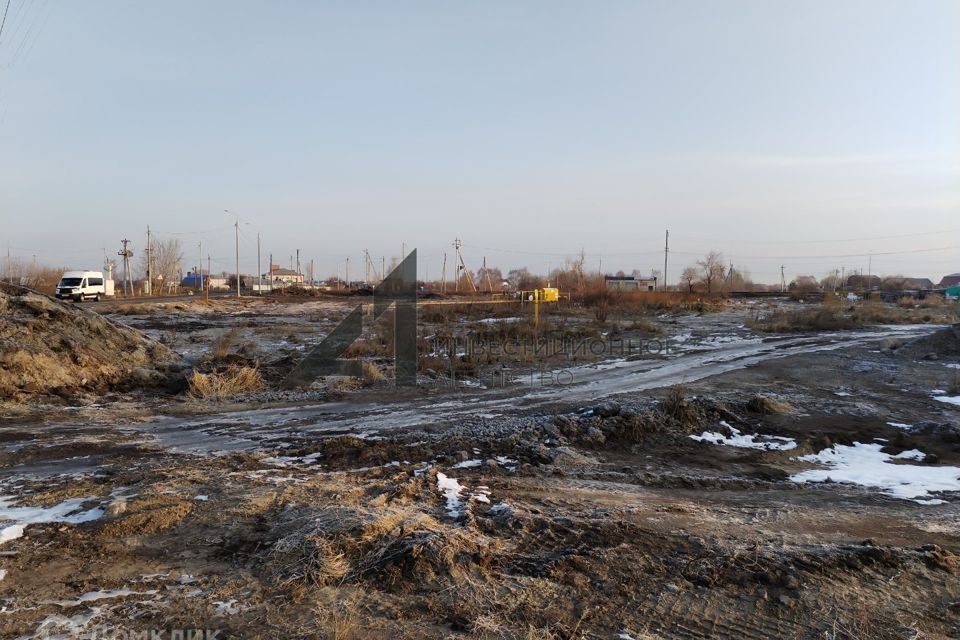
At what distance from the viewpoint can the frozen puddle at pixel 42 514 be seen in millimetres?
4674

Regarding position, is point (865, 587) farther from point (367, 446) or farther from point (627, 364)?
point (627, 364)

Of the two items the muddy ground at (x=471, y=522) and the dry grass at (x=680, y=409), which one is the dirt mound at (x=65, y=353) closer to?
the muddy ground at (x=471, y=522)

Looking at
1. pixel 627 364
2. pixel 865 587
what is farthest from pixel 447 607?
pixel 627 364

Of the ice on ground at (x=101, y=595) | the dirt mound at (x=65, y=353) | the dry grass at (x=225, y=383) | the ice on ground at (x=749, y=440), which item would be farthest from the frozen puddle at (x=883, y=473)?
the dirt mound at (x=65, y=353)

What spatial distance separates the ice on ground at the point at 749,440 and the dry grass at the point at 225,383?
8.78 metres

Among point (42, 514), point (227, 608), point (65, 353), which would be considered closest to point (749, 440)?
point (227, 608)

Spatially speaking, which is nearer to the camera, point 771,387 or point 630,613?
point 630,613

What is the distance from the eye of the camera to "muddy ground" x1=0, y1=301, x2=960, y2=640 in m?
3.52

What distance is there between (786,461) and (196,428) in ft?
28.9

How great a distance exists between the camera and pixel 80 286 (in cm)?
4406

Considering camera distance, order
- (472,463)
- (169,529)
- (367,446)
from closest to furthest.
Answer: (169,529), (472,463), (367,446)

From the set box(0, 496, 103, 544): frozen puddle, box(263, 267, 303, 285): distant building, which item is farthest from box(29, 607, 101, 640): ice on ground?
box(263, 267, 303, 285): distant building

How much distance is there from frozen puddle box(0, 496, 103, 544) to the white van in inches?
1777

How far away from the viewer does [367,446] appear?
24.6 feet
